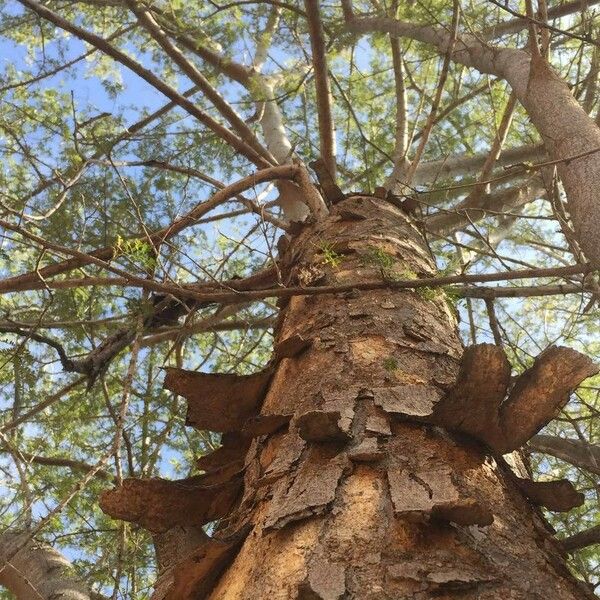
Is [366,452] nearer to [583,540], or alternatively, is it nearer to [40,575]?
[583,540]

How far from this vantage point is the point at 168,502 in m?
1.50

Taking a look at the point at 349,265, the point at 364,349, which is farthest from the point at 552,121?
the point at 364,349

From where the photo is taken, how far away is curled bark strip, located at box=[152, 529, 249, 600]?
3.78 feet

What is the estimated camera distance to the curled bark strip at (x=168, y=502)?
145 cm

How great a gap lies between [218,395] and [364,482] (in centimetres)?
61

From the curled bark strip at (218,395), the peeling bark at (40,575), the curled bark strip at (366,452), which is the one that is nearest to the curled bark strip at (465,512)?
the curled bark strip at (366,452)

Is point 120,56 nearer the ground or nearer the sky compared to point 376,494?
nearer the sky

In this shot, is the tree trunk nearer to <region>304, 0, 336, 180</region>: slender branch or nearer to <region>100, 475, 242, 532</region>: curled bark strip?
<region>100, 475, 242, 532</region>: curled bark strip

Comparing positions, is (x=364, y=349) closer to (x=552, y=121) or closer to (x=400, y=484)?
(x=400, y=484)

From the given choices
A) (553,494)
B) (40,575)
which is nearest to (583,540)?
(553,494)

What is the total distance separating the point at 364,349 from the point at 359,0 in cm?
524

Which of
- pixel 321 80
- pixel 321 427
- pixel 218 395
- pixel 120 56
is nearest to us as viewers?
pixel 321 427

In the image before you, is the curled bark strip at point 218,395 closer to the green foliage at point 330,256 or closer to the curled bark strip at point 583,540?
the green foliage at point 330,256

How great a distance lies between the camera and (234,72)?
598 centimetres
